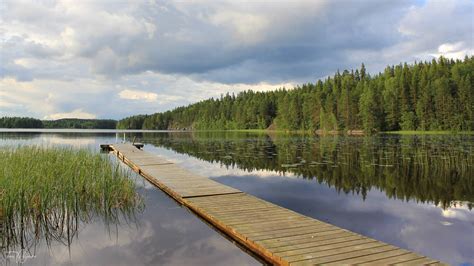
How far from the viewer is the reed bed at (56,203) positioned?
7953 millimetres

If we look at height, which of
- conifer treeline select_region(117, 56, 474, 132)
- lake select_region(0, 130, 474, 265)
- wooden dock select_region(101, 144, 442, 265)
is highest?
conifer treeline select_region(117, 56, 474, 132)

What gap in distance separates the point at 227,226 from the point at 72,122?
678ft

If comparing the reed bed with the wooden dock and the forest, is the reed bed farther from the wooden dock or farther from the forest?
the forest

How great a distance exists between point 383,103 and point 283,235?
82.7m

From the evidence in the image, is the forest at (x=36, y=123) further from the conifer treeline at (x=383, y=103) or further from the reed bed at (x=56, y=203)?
the reed bed at (x=56, y=203)

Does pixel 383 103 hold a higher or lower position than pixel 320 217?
higher

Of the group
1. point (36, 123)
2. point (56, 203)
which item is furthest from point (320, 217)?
point (36, 123)

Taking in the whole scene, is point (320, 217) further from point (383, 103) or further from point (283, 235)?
point (383, 103)

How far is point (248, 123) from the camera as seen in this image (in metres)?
126

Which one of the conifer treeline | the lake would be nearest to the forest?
the conifer treeline

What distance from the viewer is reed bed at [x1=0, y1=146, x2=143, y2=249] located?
7.95 metres

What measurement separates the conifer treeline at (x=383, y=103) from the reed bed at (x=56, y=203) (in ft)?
246

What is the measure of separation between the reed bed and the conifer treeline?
75.0 m

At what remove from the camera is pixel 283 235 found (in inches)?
261
